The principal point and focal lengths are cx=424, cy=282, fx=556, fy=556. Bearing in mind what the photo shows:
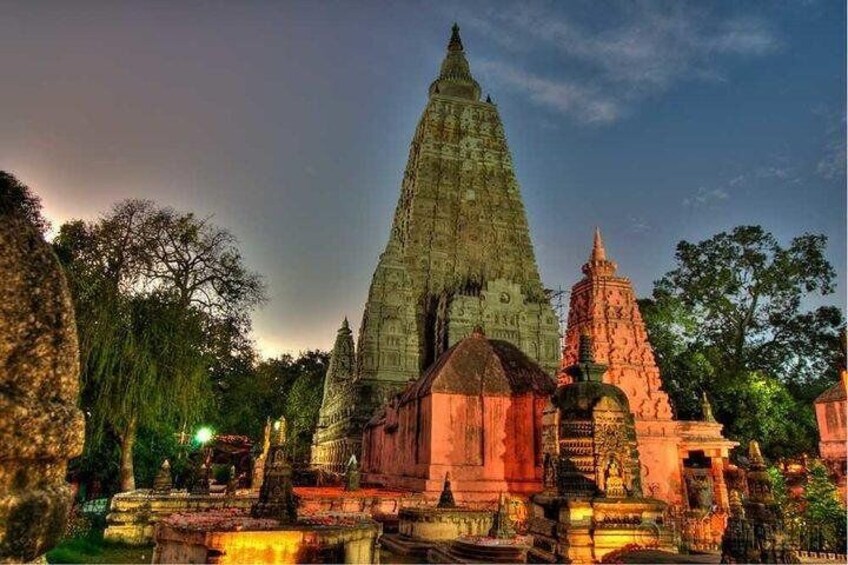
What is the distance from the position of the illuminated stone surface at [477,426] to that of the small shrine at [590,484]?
128 inches

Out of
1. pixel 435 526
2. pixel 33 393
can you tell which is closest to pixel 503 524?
pixel 435 526

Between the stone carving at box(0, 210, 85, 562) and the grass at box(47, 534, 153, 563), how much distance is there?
8.51m

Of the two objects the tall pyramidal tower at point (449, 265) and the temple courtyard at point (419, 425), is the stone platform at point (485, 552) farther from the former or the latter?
the tall pyramidal tower at point (449, 265)

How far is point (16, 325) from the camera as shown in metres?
2.10

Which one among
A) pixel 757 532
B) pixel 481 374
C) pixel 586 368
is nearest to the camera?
pixel 757 532

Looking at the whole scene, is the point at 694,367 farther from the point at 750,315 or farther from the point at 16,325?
the point at 16,325

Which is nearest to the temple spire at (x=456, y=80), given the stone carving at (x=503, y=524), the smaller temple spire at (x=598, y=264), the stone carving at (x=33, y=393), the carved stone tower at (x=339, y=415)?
the carved stone tower at (x=339, y=415)

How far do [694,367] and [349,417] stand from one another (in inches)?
811

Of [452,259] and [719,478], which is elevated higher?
[452,259]

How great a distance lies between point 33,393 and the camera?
209 cm

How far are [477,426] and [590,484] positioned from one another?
538 cm

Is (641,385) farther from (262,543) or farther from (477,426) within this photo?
(262,543)

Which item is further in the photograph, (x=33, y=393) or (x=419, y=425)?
(x=419, y=425)

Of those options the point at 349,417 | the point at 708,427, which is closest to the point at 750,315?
the point at 708,427
